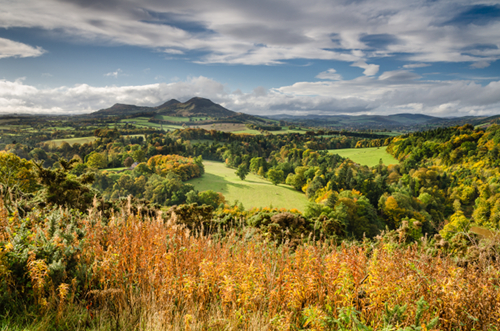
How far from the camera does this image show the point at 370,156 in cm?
9906

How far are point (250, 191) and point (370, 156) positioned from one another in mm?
63802

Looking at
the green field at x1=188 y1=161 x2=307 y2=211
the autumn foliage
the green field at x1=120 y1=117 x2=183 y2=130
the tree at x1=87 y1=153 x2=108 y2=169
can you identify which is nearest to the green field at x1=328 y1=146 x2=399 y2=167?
the green field at x1=188 y1=161 x2=307 y2=211

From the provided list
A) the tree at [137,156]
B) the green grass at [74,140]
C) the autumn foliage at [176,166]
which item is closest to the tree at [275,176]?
the autumn foliage at [176,166]

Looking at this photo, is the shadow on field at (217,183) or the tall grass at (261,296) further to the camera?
the shadow on field at (217,183)

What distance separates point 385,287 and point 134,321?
2.90m

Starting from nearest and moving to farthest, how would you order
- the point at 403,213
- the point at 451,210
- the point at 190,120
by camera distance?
1. the point at 403,213
2. the point at 451,210
3. the point at 190,120

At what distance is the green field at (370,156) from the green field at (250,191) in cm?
4303

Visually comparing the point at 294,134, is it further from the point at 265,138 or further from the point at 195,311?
the point at 195,311

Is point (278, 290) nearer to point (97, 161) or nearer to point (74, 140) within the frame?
point (97, 161)

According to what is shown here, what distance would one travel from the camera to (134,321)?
276cm

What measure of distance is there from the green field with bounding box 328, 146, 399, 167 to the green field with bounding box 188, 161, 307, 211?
43035mm

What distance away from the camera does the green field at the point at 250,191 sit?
178 ft

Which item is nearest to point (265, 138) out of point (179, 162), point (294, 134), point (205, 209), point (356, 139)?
point (294, 134)

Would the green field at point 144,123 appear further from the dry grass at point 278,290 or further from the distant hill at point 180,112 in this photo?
the dry grass at point 278,290
